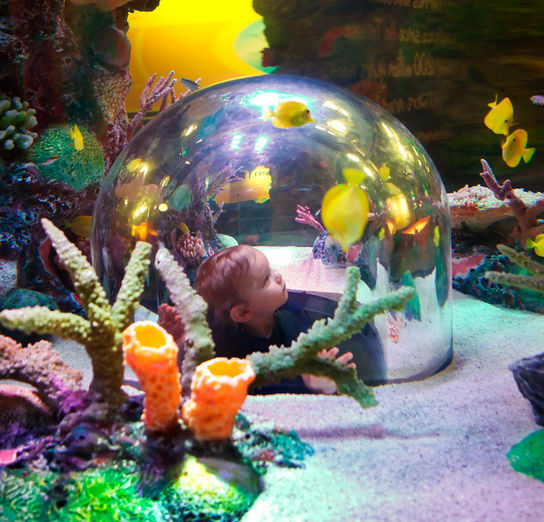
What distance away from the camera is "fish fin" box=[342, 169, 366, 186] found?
1948 millimetres

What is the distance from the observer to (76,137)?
3105 millimetres

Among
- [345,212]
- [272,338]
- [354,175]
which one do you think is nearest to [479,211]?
[354,175]

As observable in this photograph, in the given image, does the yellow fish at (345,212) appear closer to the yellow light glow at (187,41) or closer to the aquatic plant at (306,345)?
the aquatic plant at (306,345)

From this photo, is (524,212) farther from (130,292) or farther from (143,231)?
(130,292)

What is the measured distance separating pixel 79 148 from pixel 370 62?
507cm

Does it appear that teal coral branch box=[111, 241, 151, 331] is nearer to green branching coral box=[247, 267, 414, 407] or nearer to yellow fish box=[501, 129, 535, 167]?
green branching coral box=[247, 267, 414, 407]

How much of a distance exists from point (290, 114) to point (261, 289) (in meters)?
0.73

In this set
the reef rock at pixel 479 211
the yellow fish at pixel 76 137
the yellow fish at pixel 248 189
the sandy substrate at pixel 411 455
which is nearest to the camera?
the sandy substrate at pixel 411 455

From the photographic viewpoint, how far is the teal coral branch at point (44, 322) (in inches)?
39.5

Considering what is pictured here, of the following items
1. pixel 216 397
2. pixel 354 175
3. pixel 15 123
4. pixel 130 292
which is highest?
pixel 15 123

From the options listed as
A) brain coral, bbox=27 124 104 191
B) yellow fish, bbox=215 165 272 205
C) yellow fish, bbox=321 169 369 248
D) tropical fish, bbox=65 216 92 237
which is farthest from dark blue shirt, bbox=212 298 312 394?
brain coral, bbox=27 124 104 191

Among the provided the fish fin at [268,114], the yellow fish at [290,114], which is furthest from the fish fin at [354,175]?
the fish fin at [268,114]

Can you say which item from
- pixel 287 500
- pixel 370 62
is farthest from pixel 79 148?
pixel 370 62

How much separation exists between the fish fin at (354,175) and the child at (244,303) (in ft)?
1.71
